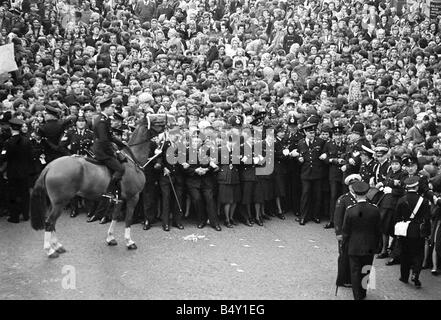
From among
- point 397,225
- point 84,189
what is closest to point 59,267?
point 84,189

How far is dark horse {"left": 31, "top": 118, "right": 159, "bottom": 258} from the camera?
1059 cm

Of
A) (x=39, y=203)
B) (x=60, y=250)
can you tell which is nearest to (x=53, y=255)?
(x=60, y=250)

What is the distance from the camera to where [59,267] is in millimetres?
10195

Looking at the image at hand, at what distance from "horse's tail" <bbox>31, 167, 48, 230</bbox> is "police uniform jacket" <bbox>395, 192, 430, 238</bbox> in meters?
5.63

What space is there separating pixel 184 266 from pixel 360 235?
2867 mm

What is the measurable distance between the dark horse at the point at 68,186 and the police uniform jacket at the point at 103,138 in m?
0.22

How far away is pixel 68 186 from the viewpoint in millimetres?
10648

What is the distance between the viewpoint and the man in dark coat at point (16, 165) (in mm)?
12548

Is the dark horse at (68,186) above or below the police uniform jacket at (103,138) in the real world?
below

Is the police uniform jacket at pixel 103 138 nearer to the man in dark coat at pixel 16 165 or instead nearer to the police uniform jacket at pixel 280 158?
the man in dark coat at pixel 16 165

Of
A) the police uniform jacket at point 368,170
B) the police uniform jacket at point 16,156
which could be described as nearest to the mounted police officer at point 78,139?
the police uniform jacket at point 16,156

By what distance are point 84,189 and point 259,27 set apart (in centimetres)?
1152

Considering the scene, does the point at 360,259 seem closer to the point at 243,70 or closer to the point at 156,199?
the point at 156,199

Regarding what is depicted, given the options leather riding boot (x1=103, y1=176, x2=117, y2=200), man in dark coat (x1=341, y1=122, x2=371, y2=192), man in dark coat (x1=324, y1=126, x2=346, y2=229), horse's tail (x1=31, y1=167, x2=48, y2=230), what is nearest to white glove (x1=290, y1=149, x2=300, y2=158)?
man in dark coat (x1=324, y1=126, x2=346, y2=229)
